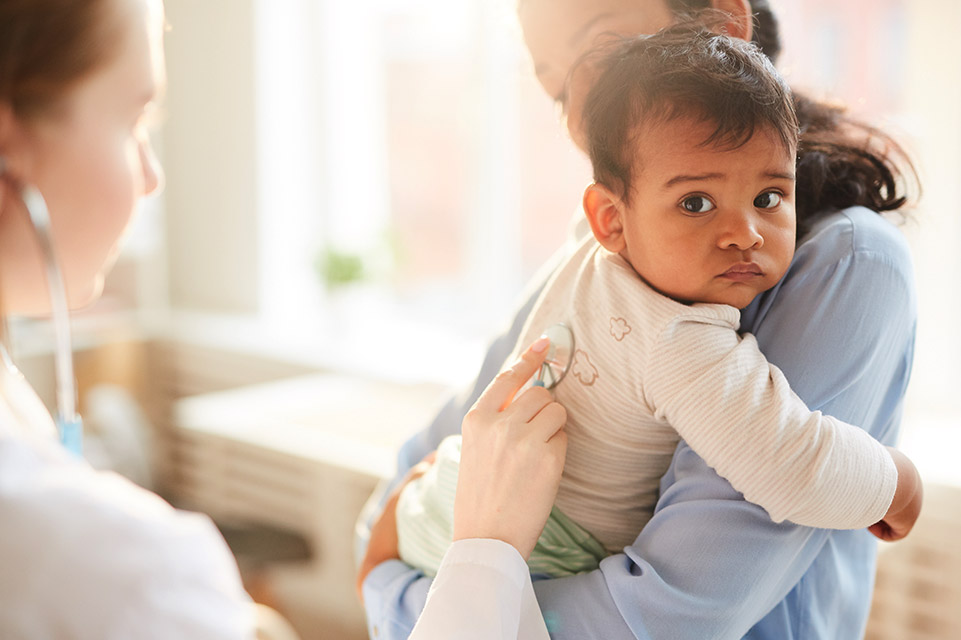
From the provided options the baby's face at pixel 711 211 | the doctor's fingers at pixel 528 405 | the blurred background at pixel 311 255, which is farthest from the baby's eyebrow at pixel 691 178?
the blurred background at pixel 311 255

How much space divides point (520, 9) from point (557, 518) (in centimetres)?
54

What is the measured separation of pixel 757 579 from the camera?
74 cm

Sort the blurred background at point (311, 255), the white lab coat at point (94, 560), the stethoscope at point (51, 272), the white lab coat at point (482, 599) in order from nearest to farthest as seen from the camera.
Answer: the white lab coat at point (94, 560)
the stethoscope at point (51, 272)
the white lab coat at point (482, 599)
the blurred background at point (311, 255)

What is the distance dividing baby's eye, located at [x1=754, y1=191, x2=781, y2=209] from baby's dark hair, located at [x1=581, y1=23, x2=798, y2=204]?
0.04m

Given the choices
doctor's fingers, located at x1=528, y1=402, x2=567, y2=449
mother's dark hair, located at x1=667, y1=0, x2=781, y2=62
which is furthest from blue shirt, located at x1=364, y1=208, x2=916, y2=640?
mother's dark hair, located at x1=667, y1=0, x2=781, y2=62

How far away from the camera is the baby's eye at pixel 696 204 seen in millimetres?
721

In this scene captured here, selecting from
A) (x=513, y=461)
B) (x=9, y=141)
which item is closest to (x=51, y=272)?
(x=9, y=141)

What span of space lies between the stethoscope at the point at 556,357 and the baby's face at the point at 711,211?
12 cm

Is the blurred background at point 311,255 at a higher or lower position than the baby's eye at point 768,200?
lower

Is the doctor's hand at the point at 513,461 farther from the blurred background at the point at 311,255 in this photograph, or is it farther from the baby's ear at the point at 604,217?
the blurred background at the point at 311,255

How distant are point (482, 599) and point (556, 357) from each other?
9.3 inches

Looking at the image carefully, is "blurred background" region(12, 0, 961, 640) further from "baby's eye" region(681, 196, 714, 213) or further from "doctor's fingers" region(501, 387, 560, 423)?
"baby's eye" region(681, 196, 714, 213)

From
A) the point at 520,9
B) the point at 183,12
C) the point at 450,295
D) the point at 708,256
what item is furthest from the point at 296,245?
the point at 708,256

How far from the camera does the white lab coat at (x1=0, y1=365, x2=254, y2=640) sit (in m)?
0.54
